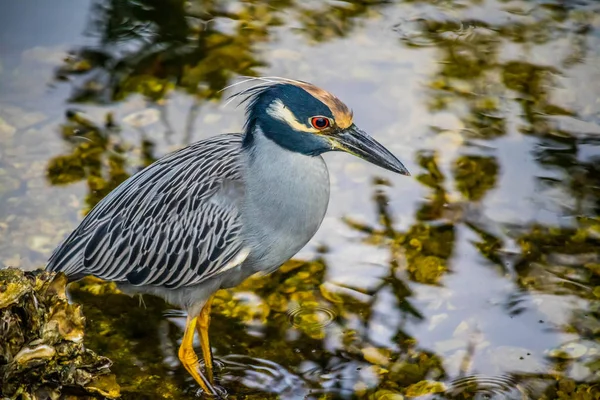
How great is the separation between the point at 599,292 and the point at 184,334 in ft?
9.87

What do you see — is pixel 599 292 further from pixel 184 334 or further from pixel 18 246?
pixel 18 246

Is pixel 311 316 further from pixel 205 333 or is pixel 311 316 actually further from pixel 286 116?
pixel 286 116

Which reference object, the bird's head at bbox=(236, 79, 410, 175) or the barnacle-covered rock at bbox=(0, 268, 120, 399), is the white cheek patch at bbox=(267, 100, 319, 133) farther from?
the barnacle-covered rock at bbox=(0, 268, 120, 399)

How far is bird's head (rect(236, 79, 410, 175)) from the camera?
561 cm

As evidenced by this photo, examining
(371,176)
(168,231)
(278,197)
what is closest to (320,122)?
(278,197)

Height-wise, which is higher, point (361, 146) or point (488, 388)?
point (361, 146)

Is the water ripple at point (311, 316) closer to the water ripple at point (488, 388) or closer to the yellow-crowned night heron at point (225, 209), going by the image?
the yellow-crowned night heron at point (225, 209)

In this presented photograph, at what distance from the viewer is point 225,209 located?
5.88m

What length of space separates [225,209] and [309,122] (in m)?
0.79

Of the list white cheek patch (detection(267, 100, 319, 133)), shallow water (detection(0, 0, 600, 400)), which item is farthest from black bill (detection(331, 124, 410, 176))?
shallow water (detection(0, 0, 600, 400))

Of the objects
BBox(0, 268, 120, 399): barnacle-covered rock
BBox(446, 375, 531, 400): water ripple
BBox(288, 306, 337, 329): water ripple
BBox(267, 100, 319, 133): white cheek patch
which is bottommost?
BBox(288, 306, 337, 329): water ripple

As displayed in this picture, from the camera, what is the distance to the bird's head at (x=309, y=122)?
5.61 m

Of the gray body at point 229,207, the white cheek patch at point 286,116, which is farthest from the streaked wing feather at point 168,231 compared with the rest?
the white cheek patch at point 286,116

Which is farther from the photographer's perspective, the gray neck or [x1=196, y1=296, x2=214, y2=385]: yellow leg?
[x1=196, y1=296, x2=214, y2=385]: yellow leg
